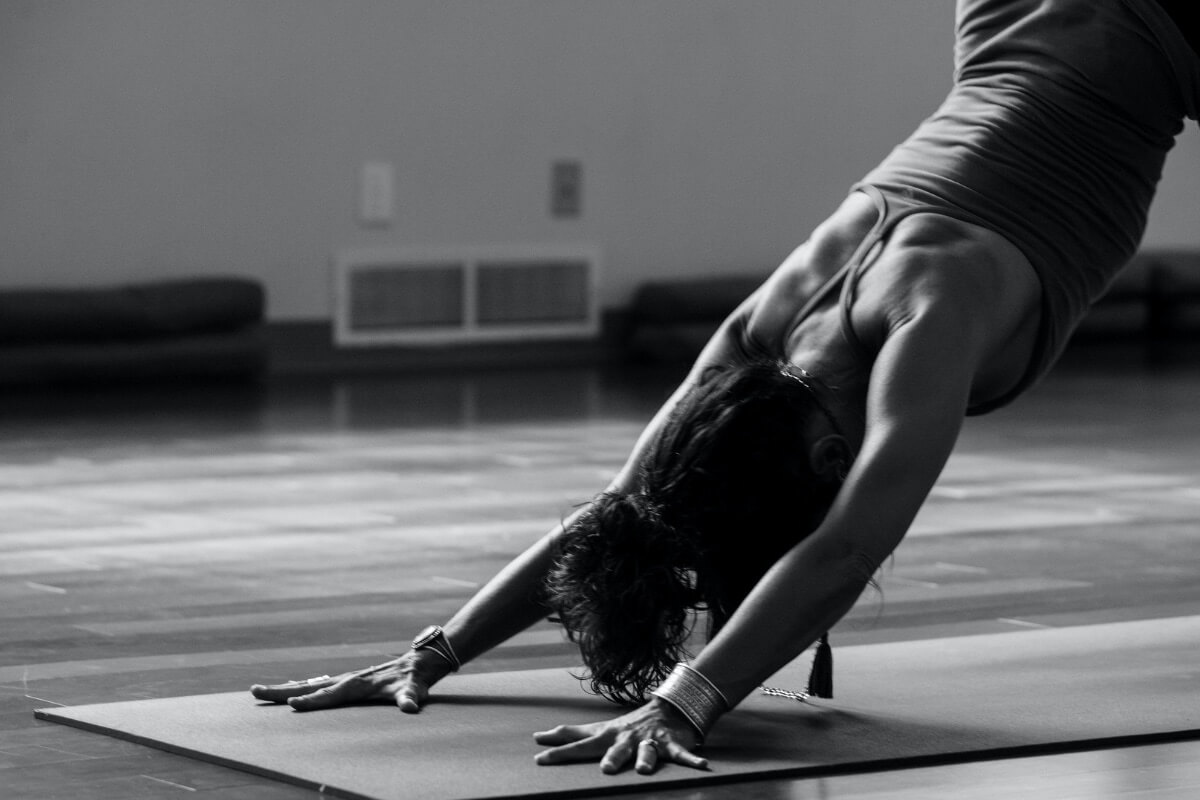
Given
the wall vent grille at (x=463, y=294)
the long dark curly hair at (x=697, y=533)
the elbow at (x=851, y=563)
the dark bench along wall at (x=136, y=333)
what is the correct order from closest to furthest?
the elbow at (x=851, y=563)
the long dark curly hair at (x=697, y=533)
the dark bench along wall at (x=136, y=333)
the wall vent grille at (x=463, y=294)

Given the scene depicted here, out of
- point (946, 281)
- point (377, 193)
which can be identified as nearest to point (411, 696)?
point (946, 281)

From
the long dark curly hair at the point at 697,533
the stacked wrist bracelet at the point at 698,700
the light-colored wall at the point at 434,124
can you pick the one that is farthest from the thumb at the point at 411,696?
the light-colored wall at the point at 434,124

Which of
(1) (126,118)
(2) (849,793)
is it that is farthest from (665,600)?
(1) (126,118)

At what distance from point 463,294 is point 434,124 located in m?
0.61

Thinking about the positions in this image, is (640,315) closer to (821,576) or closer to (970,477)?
(970,477)

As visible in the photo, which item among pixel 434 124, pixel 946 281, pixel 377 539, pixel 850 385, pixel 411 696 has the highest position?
pixel 434 124

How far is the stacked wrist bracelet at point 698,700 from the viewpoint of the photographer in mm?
2342

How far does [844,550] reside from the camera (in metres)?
2.38

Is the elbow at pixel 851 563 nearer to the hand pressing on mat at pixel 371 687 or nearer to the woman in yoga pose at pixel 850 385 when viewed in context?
the woman in yoga pose at pixel 850 385

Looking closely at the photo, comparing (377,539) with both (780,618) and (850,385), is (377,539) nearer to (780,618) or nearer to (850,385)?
(850,385)

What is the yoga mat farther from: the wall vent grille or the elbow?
the wall vent grille

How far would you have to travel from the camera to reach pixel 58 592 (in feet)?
11.5

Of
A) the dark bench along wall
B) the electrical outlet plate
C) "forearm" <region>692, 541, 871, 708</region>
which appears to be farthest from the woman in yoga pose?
the electrical outlet plate

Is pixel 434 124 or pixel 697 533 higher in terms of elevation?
pixel 434 124
